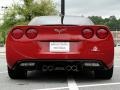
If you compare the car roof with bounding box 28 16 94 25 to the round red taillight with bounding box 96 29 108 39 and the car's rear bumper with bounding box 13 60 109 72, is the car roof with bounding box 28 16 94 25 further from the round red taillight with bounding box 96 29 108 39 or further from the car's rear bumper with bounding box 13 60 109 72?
the car's rear bumper with bounding box 13 60 109 72

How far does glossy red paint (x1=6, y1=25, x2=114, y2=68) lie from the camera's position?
9234mm

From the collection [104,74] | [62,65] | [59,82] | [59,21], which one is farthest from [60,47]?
[104,74]

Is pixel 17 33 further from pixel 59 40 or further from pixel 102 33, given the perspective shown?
pixel 102 33

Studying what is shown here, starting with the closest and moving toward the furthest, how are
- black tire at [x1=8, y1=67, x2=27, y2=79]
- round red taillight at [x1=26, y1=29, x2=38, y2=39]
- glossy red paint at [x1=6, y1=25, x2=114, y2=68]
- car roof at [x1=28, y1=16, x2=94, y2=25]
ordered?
glossy red paint at [x1=6, y1=25, x2=114, y2=68] < round red taillight at [x1=26, y1=29, x2=38, y2=39] < black tire at [x1=8, y1=67, x2=27, y2=79] < car roof at [x1=28, y1=16, x2=94, y2=25]

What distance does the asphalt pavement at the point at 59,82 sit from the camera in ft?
28.4

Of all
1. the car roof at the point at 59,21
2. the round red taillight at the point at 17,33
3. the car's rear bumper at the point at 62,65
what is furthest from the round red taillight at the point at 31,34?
the car roof at the point at 59,21

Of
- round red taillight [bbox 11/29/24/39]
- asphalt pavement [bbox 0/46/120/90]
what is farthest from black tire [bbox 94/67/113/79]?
round red taillight [bbox 11/29/24/39]

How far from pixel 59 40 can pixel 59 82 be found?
0.81 m

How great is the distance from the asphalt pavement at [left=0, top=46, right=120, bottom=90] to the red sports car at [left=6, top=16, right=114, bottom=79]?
0.28 metres

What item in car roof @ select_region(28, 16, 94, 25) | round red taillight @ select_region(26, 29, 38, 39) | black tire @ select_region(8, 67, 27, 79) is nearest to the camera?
round red taillight @ select_region(26, 29, 38, 39)

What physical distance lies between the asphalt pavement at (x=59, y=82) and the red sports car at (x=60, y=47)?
0.28 metres

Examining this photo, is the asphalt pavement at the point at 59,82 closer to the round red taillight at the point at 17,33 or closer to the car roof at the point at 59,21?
the round red taillight at the point at 17,33

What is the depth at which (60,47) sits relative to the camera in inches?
364

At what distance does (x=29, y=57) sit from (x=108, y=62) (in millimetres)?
1470
